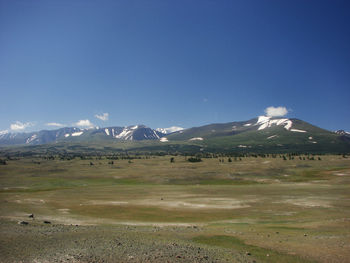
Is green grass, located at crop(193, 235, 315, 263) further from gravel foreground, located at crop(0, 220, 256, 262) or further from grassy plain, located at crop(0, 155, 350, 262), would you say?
gravel foreground, located at crop(0, 220, 256, 262)

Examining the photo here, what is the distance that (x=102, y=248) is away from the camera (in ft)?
62.6

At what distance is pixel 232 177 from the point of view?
10556cm

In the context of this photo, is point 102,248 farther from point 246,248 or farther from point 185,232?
point 246,248

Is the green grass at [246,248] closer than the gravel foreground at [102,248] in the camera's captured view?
No

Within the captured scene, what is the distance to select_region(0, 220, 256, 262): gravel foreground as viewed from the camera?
17078 millimetres

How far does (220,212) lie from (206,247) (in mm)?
22513

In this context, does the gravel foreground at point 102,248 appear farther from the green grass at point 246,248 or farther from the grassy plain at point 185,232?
the green grass at point 246,248

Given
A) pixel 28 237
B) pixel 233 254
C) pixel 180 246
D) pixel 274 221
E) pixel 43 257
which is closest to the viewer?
pixel 43 257

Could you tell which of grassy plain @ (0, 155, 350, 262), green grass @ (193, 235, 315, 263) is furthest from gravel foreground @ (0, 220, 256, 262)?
green grass @ (193, 235, 315, 263)

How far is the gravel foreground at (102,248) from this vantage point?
17078 mm

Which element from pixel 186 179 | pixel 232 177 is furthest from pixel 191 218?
pixel 232 177

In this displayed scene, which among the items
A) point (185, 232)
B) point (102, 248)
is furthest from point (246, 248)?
point (102, 248)

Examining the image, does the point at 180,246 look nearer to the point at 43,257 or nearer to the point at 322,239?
the point at 43,257

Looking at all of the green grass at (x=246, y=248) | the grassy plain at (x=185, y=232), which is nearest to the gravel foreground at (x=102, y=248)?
the grassy plain at (x=185, y=232)
